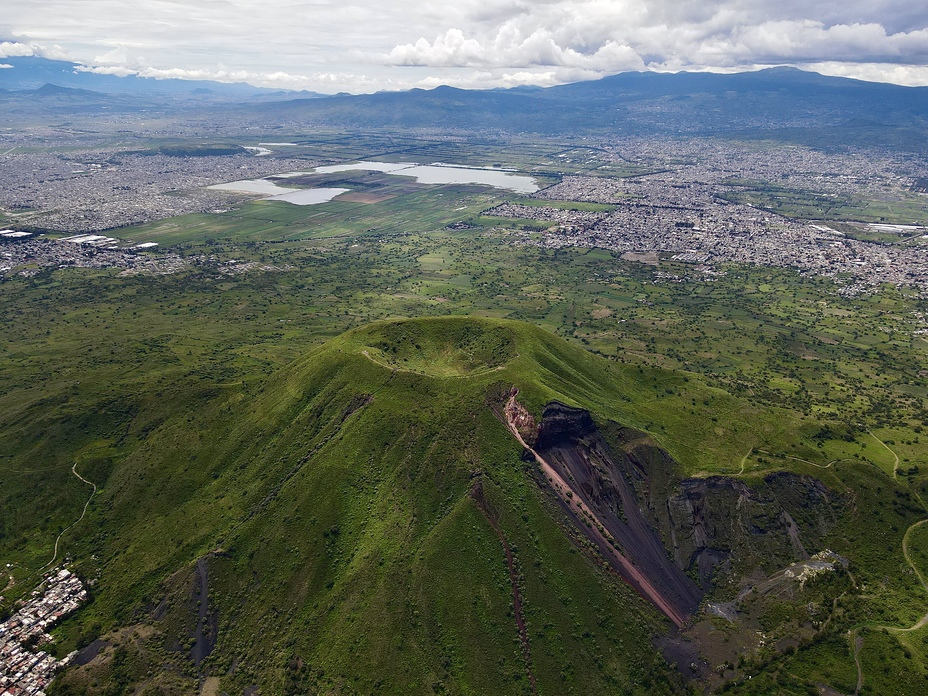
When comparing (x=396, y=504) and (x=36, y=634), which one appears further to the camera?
(x=396, y=504)

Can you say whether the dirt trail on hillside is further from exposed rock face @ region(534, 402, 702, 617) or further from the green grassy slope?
the green grassy slope

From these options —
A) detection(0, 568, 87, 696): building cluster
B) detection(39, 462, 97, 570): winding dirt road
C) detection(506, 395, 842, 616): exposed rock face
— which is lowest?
detection(0, 568, 87, 696): building cluster

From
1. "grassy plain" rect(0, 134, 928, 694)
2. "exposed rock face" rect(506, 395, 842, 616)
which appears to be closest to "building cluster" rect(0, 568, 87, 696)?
"grassy plain" rect(0, 134, 928, 694)

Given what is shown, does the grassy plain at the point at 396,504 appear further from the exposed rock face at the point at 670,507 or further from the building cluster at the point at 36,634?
the exposed rock face at the point at 670,507

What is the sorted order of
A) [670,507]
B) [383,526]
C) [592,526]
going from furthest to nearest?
[670,507] → [592,526] → [383,526]

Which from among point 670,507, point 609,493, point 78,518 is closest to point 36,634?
point 78,518

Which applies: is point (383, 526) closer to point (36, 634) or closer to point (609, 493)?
point (609, 493)

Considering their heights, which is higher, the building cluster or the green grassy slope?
the green grassy slope

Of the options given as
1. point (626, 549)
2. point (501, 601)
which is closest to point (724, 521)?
point (626, 549)
